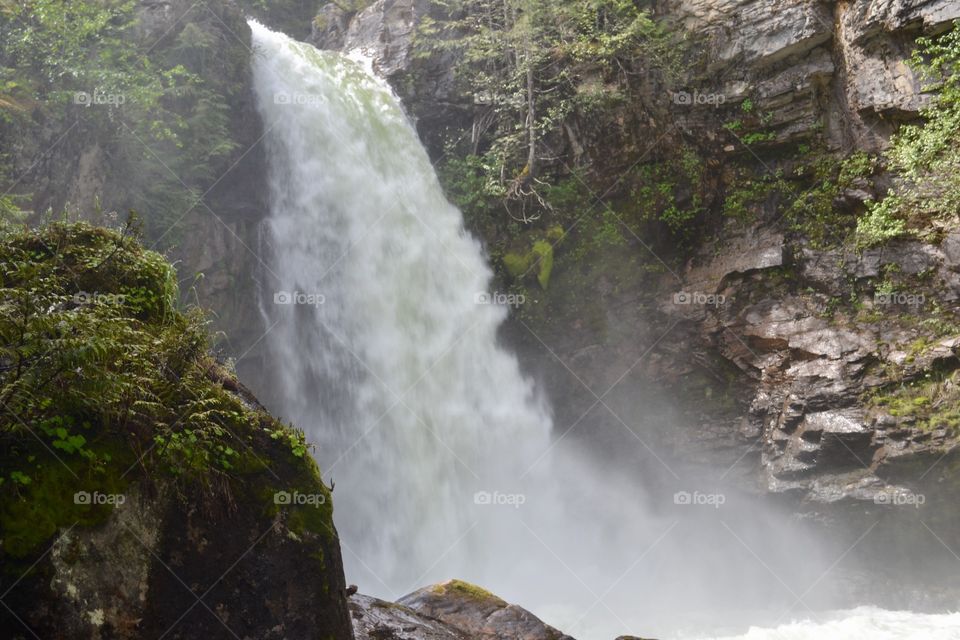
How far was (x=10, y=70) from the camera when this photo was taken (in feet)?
33.4

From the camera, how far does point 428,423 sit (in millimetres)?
12031

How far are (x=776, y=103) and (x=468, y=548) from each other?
32.7ft

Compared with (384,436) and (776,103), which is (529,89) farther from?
(384,436)

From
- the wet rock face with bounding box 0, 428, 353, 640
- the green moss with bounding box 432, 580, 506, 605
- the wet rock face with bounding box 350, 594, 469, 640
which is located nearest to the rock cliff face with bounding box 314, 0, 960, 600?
the green moss with bounding box 432, 580, 506, 605

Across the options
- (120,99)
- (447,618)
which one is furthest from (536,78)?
(447,618)

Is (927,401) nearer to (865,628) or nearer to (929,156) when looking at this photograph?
(865,628)

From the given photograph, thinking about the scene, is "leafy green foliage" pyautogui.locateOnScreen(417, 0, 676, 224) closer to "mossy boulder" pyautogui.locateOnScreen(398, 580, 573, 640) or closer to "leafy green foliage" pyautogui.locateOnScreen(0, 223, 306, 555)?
"mossy boulder" pyautogui.locateOnScreen(398, 580, 573, 640)

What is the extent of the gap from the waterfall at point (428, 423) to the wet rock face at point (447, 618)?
4.84 m

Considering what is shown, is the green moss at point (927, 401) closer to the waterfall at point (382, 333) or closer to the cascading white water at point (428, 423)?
the cascading white water at point (428, 423)

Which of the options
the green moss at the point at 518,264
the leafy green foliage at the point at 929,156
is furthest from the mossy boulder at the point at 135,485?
the leafy green foliage at the point at 929,156

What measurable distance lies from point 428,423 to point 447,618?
6450 millimetres

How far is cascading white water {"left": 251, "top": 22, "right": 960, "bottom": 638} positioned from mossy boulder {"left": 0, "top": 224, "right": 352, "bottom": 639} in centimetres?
769

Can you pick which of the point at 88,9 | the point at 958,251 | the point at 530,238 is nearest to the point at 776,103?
the point at 958,251

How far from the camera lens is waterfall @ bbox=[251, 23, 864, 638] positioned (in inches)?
448
